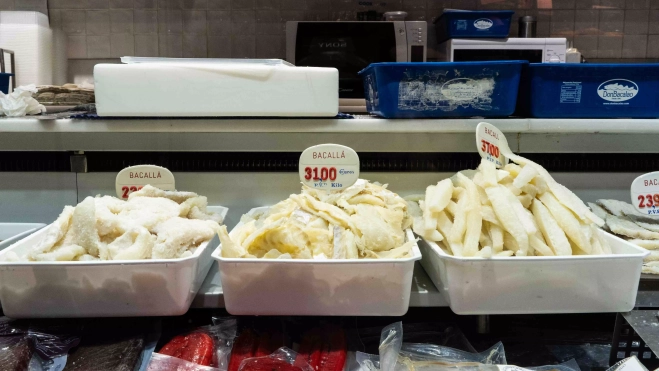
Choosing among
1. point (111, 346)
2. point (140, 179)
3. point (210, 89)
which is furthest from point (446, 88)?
point (111, 346)

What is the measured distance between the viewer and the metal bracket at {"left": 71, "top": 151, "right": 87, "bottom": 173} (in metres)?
1.37

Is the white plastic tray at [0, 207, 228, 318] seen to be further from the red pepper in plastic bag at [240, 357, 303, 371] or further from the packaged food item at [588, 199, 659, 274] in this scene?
the packaged food item at [588, 199, 659, 274]

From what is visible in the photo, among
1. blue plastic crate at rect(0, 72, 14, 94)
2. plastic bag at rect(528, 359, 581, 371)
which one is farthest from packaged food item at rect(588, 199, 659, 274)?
blue plastic crate at rect(0, 72, 14, 94)

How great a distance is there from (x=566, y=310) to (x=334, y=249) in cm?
45

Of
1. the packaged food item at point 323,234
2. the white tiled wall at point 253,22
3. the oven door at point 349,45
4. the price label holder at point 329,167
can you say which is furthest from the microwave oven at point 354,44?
the packaged food item at point 323,234

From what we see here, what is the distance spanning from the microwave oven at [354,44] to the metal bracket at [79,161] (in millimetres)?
2230

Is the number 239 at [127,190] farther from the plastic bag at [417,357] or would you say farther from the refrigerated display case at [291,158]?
the plastic bag at [417,357]

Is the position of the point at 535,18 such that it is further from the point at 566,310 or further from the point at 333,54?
the point at 566,310

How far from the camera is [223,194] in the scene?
4.67 ft

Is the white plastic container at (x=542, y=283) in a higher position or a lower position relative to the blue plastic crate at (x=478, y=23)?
lower

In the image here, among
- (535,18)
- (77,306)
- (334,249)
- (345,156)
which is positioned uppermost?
(535,18)

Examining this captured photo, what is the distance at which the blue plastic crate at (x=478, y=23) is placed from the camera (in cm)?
330

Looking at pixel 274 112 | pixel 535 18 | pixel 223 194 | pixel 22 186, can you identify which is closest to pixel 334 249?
pixel 274 112

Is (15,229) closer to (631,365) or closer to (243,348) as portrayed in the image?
(243,348)
